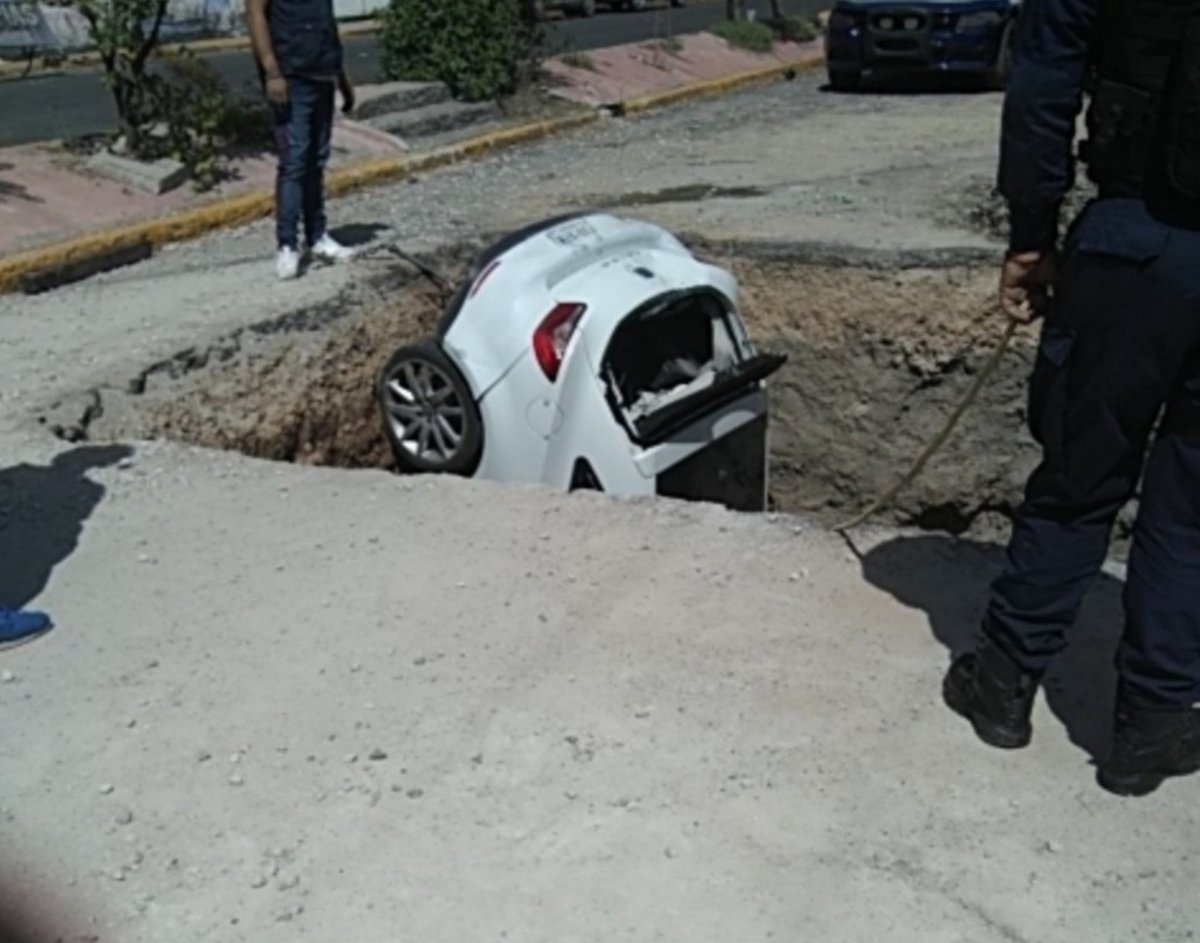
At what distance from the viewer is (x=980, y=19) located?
51.3 feet

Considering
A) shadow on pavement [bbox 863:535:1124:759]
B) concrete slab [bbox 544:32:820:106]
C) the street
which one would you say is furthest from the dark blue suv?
shadow on pavement [bbox 863:535:1124:759]

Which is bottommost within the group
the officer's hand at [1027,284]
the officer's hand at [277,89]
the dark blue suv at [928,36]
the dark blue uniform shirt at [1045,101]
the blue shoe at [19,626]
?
the dark blue suv at [928,36]

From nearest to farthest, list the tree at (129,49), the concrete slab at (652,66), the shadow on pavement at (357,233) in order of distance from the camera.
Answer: the shadow on pavement at (357,233) < the tree at (129,49) < the concrete slab at (652,66)

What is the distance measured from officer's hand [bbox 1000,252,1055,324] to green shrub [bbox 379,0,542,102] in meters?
11.1

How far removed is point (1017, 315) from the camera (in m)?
3.28

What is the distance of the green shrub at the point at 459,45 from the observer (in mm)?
13742

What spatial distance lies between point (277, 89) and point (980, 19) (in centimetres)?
1063

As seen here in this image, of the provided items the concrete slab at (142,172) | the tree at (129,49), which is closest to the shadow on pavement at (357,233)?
the concrete slab at (142,172)

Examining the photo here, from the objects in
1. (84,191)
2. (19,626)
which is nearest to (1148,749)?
(19,626)

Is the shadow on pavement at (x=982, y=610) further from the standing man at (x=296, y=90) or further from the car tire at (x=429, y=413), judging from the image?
the standing man at (x=296, y=90)

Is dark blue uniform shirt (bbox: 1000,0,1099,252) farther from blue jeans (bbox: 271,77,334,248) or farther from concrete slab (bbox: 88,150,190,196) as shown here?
concrete slab (bbox: 88,150,190,196)

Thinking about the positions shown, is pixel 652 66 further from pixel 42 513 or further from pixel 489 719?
pixel 489 719

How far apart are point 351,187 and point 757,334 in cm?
402

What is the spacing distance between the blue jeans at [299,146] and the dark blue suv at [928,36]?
32.4ft
